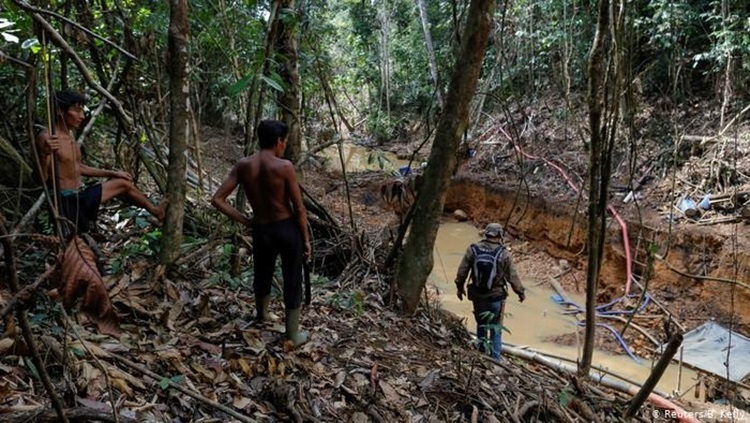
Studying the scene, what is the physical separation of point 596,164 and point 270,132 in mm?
2078

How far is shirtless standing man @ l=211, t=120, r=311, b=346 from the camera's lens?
331 centimetres

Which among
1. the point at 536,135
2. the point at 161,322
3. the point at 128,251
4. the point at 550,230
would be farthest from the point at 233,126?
the point at 161,322

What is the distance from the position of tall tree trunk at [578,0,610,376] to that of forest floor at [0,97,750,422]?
619 millimetres

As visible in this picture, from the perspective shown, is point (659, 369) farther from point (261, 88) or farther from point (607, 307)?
point (607, 307)

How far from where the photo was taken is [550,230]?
1148 cm

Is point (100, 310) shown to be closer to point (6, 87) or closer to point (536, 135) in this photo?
point (6, 87)

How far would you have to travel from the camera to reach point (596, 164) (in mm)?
3406

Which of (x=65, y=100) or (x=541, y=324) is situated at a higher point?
(x=65, y=100)

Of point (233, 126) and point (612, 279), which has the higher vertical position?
point (233, 126)

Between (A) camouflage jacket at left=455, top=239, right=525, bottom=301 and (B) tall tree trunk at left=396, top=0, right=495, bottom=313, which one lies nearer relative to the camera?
(B) tall tree trunk at left=396, top=0, right=495, bottom=313

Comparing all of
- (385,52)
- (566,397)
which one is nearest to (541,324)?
(566,397)

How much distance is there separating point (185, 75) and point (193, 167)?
5.26 metres

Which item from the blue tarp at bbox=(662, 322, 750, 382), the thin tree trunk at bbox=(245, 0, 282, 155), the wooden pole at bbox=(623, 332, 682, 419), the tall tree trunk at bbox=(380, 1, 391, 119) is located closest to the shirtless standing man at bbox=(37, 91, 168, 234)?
the thin tree trunk at bbox=(245, 0, 282, 155)

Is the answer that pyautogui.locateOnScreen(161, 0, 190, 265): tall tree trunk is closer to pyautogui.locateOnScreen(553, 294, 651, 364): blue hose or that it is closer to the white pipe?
the white pipe
